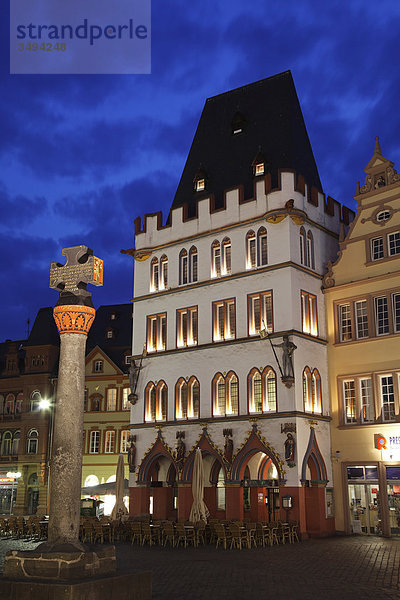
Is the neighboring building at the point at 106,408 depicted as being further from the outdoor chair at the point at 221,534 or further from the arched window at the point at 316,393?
the outdoor chair at the point at 221,534

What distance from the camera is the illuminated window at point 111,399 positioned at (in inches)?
2208

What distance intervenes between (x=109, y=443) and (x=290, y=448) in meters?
25.6

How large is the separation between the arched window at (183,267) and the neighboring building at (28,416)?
22994mm

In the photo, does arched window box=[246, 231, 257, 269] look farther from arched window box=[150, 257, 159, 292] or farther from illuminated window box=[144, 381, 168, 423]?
illuminated window box=[144, 381, 168, 423]

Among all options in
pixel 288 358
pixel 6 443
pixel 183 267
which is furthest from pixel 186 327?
pixel 6 443

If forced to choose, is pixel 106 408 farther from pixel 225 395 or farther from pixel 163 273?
pixel 225 395

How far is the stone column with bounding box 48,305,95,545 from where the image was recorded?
16219mm

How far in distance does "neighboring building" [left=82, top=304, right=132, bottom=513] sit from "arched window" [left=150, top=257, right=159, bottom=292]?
16.1m

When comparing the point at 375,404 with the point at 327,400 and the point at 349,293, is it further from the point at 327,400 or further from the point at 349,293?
the point at 349,293

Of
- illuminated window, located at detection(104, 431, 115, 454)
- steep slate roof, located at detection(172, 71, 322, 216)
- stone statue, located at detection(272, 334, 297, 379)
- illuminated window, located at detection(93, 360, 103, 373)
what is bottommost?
illuminated window, located at detection(104, 431, 115, 454)

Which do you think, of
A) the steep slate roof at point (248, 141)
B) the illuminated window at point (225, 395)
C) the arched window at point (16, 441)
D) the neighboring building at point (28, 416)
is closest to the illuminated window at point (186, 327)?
the illuminated window at point (225, 395)

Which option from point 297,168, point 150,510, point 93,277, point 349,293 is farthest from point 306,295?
point 93,277

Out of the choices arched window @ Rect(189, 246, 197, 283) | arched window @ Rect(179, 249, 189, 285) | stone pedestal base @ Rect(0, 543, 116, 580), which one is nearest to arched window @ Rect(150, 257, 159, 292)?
arched window @ Rect(179, 249, 189, 285)

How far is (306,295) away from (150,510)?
14.7m
